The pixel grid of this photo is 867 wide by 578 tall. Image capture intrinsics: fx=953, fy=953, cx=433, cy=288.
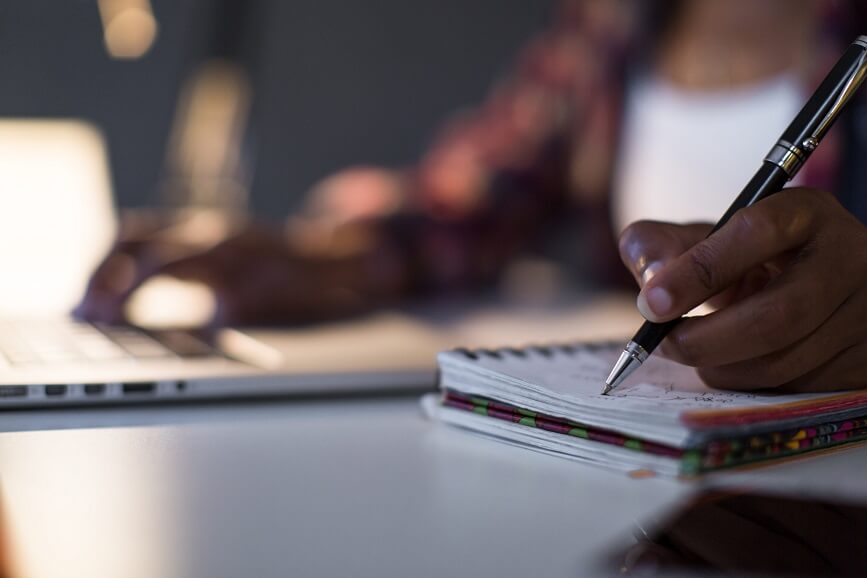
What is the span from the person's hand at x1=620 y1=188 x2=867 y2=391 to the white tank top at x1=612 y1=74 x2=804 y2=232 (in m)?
0.44

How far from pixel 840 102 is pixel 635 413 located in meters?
0.19

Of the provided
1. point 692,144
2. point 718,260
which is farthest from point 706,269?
point 692,144

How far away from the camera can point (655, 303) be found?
433mm

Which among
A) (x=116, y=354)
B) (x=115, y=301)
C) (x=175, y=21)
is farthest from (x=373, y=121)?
(x=116, y=354)

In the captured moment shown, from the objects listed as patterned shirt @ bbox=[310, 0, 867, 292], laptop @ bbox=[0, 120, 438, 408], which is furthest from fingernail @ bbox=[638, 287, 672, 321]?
patterned shirt @ bbox=[310, 0, 867, 292]

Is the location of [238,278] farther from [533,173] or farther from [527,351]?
[533,173]

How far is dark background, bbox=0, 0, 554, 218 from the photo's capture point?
1.66 m

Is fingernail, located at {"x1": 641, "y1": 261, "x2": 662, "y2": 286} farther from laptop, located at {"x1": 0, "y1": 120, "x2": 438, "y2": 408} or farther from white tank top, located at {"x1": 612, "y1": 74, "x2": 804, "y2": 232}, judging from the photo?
white tank top, located at {"x1": 612, "y1": 74, "x2": 804, "y2": 232}

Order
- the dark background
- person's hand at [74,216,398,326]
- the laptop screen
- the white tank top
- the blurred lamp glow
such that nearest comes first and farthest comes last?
person's hand at [74,216,398,326] → the white tank top → the blurred lamp glow → the laptop screen → the dark background

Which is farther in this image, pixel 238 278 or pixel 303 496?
pixel 238 278

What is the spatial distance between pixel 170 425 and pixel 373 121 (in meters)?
1.24

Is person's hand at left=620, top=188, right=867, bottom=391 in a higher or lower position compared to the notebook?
higher

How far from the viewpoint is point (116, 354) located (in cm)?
62

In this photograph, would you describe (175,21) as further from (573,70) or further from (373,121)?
(573,70)
